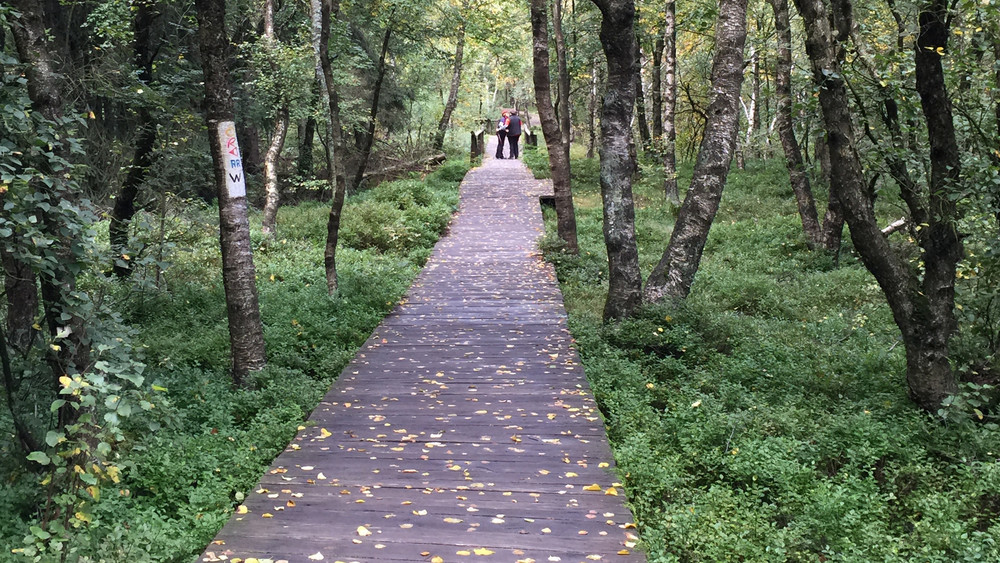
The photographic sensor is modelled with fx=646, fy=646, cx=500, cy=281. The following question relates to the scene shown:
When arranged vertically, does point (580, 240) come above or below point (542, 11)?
below

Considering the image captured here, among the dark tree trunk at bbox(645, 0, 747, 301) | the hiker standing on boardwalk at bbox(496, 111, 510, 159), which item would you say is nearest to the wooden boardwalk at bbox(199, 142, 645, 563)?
the dark tree trunk at bbox(645, 0, 747, 301)

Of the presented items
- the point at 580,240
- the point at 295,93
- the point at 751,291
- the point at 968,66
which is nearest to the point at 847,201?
the point at 968,66

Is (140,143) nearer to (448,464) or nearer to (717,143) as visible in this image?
(448,464)

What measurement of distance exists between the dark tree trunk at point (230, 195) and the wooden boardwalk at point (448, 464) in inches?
41.0

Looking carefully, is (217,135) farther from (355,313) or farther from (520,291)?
A: (520,291)

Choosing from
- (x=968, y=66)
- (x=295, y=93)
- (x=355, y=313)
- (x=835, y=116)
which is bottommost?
(x=355, y=313)

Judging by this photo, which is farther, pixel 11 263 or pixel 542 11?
pixel 542 11

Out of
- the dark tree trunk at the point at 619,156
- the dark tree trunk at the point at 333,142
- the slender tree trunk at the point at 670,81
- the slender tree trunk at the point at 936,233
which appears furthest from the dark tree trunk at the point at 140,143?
the slender tree trunk at the point at 670,81

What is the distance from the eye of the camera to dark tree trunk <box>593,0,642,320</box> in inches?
297

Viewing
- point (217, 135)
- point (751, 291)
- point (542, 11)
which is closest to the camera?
point (217, 135)

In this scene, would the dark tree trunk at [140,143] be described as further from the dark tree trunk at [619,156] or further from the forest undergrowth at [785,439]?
the forest undergrowth at [785,439]

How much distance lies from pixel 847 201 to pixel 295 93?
38.0 ft

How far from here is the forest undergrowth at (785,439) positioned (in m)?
3.87

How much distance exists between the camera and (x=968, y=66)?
549 cm
